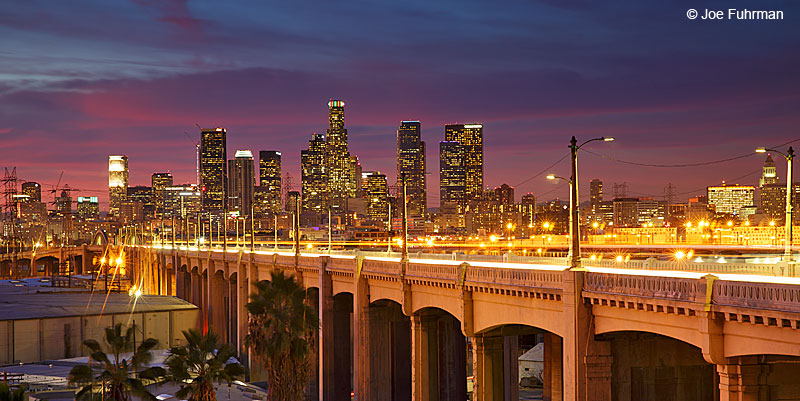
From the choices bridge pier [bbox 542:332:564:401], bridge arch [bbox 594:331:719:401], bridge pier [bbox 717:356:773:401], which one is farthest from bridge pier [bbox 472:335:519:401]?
bridge pier [bbox 717:356:773:401]

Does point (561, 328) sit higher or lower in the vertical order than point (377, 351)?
higher

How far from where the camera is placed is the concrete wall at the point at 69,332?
294 feet

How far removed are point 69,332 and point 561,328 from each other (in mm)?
74397

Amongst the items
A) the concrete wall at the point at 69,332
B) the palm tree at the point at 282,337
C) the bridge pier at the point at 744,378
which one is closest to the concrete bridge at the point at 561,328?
the bridge pier at the point at 744,378

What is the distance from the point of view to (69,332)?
314 ft

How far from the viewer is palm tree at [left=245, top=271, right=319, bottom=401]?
50062 millimetres

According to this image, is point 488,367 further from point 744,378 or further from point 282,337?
point 744,378

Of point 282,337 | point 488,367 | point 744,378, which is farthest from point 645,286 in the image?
point 282,337

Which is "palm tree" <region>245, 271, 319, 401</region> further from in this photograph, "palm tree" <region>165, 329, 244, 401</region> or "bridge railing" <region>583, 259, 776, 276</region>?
"bridge railing" <region>583, 259, 776, 276</region>

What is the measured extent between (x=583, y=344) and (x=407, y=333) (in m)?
31.0

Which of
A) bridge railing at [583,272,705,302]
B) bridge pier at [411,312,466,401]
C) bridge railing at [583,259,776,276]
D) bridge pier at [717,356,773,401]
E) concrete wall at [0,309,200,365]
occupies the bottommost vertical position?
concrete wall at [0,309,200,365]

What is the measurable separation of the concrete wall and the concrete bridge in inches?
1207

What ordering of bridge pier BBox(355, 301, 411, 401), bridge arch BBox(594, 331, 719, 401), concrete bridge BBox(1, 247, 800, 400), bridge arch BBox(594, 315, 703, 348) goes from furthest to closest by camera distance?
bridge pier BBox(355, 301, 411, 401), bridge arch BBox(594, 331, 719, 401), bridge arch BBox(594, 315, 703, 348), concrete bridge BBox(1, 247, 800, 400)

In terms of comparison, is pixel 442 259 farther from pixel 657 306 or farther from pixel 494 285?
pixel 657 306
